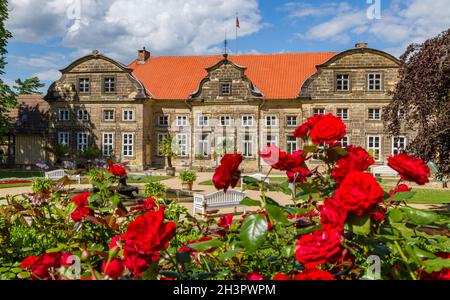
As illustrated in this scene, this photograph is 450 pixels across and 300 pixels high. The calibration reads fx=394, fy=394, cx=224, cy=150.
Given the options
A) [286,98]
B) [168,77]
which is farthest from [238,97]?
[168,77]

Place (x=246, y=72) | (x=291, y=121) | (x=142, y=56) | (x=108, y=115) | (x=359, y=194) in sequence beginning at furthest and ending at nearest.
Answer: (x=142, y=56) → (x=246, y=72) → (x=108, y=115) → (x=291, y=121) → (x=359, y=194)

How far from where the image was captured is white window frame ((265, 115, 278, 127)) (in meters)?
30.1

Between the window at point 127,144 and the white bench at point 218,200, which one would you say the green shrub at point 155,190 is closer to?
the white bench at point 218,200

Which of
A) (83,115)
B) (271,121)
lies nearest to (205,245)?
(271,121)

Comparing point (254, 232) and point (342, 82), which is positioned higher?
point (342, 82)

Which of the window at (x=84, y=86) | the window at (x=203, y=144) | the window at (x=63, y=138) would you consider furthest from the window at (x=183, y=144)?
the window at (x=63, y=138)

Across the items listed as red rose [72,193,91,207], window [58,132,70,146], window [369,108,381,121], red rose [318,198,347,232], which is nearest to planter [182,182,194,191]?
red rose [72,193,91,207]

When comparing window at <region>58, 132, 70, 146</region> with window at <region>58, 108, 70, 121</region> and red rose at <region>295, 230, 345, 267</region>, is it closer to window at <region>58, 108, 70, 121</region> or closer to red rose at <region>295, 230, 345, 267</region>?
window at <region>58, 108, 70, 121</region>

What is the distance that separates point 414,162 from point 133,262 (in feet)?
4.47

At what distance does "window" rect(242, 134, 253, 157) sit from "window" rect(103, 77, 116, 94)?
11.1 meters

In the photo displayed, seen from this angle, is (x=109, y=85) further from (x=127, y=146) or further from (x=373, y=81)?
(x=373, y=81)

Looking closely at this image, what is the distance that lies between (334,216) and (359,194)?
14 centimetres

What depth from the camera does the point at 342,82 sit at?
94.2 ft
